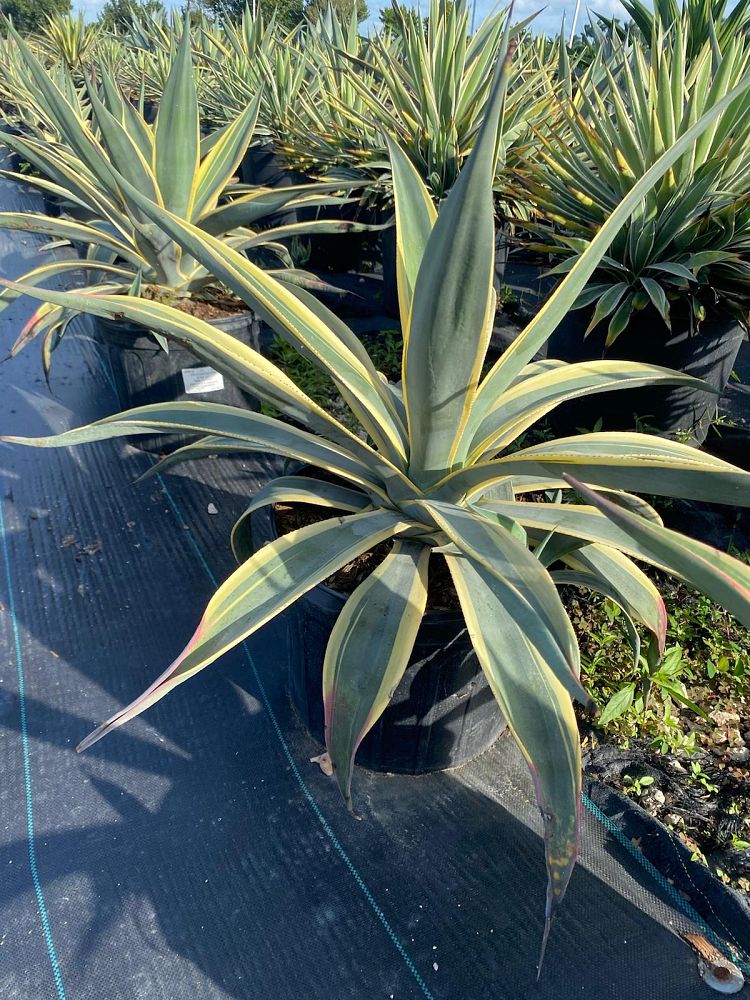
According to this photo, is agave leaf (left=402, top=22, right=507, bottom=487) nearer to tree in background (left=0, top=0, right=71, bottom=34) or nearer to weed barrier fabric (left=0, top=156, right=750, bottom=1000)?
weed barrier fabric (left=0, top=156, right=750, bottom=1000)

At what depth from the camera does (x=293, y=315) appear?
109 centimetres

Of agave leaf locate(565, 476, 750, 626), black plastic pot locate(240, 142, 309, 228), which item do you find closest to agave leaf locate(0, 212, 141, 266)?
agave leaf locate(565, 476, 750, 626)

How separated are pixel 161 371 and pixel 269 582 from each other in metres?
1.47

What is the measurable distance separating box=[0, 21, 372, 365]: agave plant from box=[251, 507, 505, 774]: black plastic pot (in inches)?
48.7

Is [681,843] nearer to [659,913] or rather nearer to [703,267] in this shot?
[659,913]

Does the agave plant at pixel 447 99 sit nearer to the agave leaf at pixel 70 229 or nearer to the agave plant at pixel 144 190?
the agave plant at pixel 144 190

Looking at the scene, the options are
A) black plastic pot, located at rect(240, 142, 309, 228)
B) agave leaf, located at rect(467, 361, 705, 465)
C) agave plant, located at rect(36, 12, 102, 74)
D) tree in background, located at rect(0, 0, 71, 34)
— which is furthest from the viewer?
tree in background, located at rect(0, 0, 71, 34)

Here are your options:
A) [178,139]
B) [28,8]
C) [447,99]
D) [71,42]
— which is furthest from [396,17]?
[28,8]

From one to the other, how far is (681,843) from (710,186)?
162 cm

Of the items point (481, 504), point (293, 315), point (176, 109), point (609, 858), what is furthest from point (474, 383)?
point (176, 109)

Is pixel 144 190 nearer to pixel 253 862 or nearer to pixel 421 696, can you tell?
pixel 421 696

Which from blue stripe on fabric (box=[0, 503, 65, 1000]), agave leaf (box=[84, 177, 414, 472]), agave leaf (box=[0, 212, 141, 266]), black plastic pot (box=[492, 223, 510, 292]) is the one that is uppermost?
black plastic pot (box=[492, 223, 510, 292])

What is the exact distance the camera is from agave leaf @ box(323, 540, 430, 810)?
893 millimetres

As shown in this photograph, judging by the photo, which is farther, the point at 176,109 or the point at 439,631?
the point at 176,109
